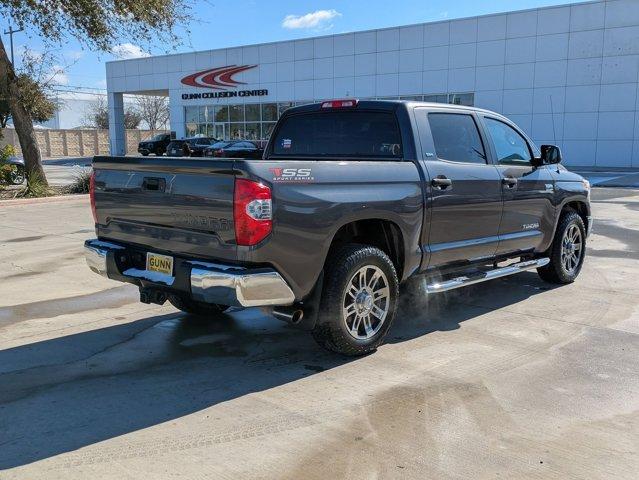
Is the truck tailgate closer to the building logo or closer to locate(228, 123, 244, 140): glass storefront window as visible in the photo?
the building logo

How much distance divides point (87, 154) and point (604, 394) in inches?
2419

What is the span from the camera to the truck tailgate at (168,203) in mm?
4094

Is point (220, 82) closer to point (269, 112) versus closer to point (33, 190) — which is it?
point (269, 112)

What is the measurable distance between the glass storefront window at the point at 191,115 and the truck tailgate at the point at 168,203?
40748 mm

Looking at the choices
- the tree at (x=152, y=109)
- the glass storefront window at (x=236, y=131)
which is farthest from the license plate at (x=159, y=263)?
the tree at (x=152, y=109)

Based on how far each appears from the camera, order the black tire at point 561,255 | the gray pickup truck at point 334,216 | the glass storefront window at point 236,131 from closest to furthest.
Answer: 1. the gray pickup truck at point 334,216
2. the black tire at point 561,255
3. the glass storefront window at point 236,131

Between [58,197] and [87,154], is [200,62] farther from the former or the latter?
[58,197]

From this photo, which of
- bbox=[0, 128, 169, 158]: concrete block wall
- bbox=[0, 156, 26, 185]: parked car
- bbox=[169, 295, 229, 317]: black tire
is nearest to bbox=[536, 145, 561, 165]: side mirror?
bbox=[169, 295, 229, 317]: black tire

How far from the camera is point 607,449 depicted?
345 cm

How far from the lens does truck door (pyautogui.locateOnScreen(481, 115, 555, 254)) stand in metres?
6.23

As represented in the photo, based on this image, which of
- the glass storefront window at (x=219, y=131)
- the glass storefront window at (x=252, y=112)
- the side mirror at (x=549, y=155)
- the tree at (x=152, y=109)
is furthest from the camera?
the tree at (x=152, y=109)

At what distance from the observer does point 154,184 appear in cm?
455

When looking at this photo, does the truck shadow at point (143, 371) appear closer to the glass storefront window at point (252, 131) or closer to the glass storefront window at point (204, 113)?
the glass storefront window at point (252, 131)

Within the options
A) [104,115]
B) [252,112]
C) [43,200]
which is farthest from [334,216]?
[104,115]
